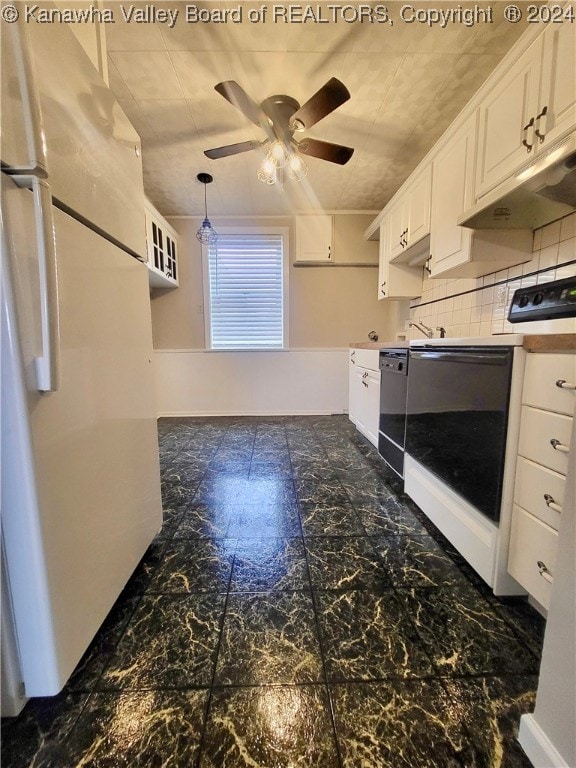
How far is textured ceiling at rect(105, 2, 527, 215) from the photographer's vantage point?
1.46m

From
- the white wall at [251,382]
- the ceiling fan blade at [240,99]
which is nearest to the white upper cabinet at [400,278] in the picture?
the white wall at [251,382]

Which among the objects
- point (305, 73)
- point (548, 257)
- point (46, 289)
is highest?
point (305, 73)

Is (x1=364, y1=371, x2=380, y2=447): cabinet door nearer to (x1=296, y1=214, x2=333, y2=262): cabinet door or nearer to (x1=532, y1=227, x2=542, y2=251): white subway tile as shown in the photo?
(x1=532, y1=227, x2=542, y2=251): white subway tile

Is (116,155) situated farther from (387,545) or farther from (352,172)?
(352,172)

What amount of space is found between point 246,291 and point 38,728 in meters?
3.53

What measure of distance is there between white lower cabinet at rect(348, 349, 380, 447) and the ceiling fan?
4.75 ft

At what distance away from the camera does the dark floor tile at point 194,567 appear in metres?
1.17

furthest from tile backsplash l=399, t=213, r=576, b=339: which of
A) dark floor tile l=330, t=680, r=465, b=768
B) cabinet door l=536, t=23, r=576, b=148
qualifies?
dark floor tile l=330, t=680, r=465, b=768

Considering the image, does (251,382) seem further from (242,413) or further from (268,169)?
(268,169)

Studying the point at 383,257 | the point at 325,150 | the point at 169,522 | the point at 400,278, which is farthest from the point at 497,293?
the point at 169,522

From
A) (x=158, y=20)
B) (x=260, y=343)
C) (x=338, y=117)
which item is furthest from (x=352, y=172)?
(x=260, y=343)

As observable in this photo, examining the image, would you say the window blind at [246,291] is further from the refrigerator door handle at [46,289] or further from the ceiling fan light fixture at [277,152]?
the refrigerator door handle at [46,289]

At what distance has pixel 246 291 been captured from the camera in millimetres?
3672

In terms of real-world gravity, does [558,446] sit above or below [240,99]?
below
